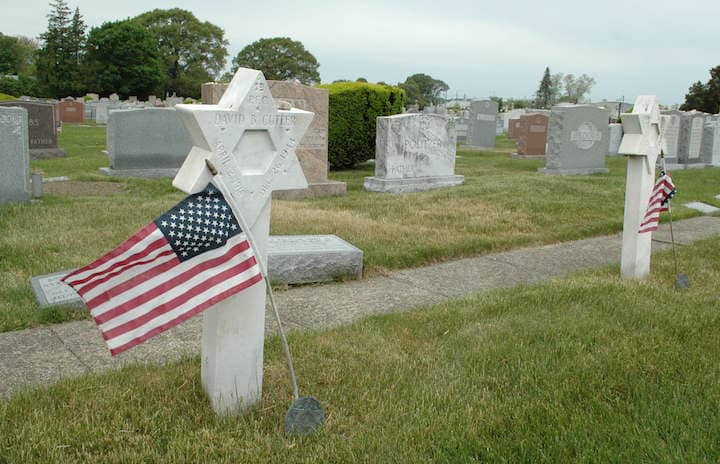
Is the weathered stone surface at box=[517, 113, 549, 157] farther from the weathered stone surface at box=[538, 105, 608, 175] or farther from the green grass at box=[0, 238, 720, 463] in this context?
the green grass at box=[0, 238, 720, 463]

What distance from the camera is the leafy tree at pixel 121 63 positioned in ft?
184

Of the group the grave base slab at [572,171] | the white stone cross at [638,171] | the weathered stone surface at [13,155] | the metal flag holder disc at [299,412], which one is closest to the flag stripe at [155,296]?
the metal flag holder disc at [299,412]

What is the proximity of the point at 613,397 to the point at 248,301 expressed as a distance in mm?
1934

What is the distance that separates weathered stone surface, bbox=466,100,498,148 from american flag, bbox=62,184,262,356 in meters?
21.4

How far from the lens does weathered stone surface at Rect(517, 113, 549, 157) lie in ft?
63.3

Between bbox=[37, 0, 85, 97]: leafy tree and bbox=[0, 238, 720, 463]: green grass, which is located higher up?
bbox=[37, 0, 85, 97]: leafy tree

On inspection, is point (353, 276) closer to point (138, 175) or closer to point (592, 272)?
point (592, 272)

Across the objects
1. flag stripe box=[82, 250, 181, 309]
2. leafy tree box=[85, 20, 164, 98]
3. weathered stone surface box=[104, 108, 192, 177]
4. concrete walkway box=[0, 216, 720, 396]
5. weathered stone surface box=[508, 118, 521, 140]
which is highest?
leafy tree box=[85, 20, 164, 98]

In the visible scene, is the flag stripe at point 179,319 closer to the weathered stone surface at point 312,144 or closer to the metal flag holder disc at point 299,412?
the metal flag holder disc at point 299,412

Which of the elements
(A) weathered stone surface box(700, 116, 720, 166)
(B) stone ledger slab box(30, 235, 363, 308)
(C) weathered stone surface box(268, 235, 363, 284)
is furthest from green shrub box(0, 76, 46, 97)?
(C) weathered stone surface box(268, 235, 363, 284)

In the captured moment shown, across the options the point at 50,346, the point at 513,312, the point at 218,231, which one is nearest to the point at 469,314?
the point at 513,312

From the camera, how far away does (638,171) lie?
5.97 metres

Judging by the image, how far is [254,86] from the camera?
2992 millimetres

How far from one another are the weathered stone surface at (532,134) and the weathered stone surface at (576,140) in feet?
11.8
